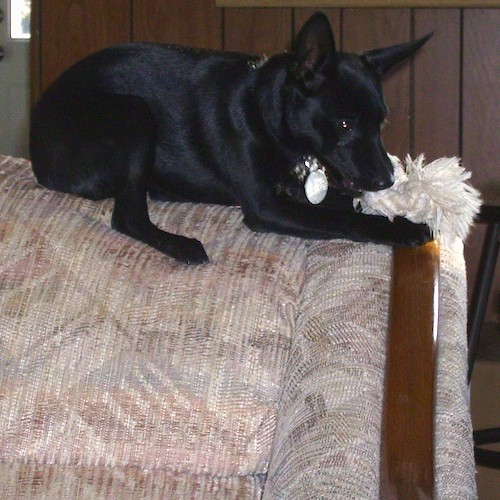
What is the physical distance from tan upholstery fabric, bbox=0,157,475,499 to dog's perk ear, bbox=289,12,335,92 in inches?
10.7

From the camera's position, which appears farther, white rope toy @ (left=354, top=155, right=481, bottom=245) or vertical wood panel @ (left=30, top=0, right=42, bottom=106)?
vertical wood panel @ (left=30, top=0, right=42, bottom=106)

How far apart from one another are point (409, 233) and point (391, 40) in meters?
1.47

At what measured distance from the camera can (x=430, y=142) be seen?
2.60m

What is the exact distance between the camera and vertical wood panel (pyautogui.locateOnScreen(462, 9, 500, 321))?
251 centimetres

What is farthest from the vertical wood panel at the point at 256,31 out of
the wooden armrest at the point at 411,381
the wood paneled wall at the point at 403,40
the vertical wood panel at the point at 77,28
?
the wooden armrest at the point at 411,381

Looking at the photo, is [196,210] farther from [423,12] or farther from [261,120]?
[423,12]

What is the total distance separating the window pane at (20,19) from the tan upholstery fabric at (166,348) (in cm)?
209

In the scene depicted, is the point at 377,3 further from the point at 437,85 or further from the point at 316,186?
the point at 316,186

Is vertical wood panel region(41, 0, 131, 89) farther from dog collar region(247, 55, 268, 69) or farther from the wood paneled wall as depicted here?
dog collar region(247, 55, 268, 69)

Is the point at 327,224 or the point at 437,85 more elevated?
the point at 437,85

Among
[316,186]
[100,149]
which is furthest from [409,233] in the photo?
[100,149]

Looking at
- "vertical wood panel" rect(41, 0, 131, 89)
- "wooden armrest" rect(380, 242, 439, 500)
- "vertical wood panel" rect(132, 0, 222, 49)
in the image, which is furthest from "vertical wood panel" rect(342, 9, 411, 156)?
Answer: "wooden armrest" rect(380, 242, 439, 500)

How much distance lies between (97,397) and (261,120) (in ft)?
1.71

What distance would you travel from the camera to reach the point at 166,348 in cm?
118
